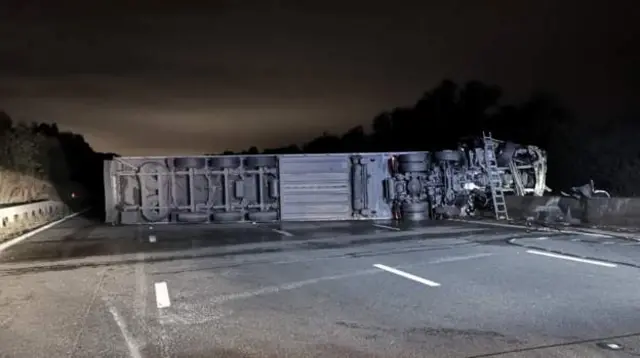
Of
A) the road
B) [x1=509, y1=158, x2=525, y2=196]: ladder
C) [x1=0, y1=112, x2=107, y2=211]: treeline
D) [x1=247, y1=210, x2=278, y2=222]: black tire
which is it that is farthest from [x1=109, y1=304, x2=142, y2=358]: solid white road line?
[x1=0, y1=112, x2=107, y2=211]: treeline

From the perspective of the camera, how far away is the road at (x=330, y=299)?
6.50 meters

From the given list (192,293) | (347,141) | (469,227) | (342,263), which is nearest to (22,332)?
(192,293)

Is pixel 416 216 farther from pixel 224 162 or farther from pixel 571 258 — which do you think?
pixel 571 258

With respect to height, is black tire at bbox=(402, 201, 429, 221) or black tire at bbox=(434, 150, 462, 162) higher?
black tire at bbox=(434, 150, 462, 162)

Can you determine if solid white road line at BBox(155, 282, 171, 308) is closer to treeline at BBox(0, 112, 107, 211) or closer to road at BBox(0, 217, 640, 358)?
road at BBox(0, 217, 640, 358)

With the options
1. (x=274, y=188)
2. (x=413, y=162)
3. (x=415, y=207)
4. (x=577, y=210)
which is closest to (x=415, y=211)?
(x=415, y=207)

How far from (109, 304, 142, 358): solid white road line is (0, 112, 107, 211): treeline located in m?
23.7

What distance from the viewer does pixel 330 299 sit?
8.88 metres

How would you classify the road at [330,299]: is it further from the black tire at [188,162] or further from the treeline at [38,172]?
the treeline at [38,172]

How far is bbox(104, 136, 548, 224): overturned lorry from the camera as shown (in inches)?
1027

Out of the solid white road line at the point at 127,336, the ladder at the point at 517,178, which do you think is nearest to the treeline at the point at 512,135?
the ladder at the point at 517,178

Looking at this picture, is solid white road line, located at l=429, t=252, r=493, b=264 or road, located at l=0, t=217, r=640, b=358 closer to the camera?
road, located at l=0, t=217, r=640, b=358

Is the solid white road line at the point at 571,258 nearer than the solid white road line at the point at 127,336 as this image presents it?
No

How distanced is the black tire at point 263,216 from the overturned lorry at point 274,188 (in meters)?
0.04
